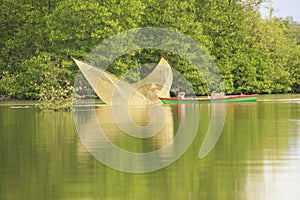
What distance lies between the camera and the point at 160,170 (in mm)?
13750

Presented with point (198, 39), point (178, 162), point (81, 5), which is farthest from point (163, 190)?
point (198, 39)

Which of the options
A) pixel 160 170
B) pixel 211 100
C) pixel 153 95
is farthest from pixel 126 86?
pixel 160 170

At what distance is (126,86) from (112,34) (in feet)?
27.9

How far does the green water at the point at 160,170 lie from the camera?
1126 centimetres

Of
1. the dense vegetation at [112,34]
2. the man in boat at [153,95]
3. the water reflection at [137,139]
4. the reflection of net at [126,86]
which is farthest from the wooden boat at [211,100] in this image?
the water reflection at [137,139]

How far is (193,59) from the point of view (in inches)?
2151

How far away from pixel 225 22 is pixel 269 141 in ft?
128

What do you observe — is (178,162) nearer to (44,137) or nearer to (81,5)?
(44,137)

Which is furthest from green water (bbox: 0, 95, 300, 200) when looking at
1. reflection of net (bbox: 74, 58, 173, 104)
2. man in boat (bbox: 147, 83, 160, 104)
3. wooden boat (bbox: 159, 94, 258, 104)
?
man in boat (bbox: 147, 83, 160, 104)

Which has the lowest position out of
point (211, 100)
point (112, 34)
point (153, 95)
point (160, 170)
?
point (160, 170)

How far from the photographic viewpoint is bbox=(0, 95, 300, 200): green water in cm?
1126

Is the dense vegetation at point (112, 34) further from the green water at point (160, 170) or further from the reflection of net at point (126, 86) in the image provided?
the green water at point (160, 170)

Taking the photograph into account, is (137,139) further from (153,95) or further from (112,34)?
(112,34)

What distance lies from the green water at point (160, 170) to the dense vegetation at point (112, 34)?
25.3m
